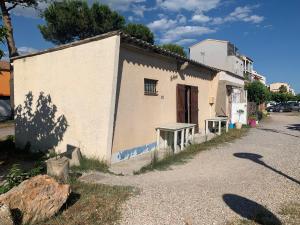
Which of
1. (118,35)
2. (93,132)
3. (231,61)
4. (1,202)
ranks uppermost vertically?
(231,61)

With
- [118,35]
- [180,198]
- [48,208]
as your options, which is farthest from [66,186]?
[118,35]

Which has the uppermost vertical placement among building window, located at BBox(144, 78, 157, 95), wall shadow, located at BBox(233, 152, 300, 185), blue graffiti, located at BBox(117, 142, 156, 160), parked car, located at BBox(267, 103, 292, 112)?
building window, located at BBox(144, 78, 157, 95)

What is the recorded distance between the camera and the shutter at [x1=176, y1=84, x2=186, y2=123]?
36.5 ft

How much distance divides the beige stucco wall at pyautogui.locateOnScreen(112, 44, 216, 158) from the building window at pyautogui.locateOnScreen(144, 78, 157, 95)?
0.45ft

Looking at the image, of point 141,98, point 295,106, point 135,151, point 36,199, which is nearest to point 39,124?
point 135,151

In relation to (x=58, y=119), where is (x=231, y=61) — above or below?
above

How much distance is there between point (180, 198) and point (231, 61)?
2714cm

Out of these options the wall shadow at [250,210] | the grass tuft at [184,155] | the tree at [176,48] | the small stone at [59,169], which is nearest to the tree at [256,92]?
the tree at [176,48]

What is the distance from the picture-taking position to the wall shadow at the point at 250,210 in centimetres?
432

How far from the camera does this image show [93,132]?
8.03 metres

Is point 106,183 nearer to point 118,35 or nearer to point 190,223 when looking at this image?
point 190,223

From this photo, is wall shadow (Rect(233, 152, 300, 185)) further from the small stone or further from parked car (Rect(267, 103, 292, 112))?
parked car (Rect(267, 103, 292, 112))

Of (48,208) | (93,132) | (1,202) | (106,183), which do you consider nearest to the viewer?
(1,202)

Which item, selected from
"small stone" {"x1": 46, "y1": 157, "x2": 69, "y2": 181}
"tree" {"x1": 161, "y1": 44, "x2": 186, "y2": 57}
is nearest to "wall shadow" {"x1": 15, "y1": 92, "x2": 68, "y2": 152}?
"small stone" {"x1": 46, "y1": 157, "x2": 69, "y2": 181}
